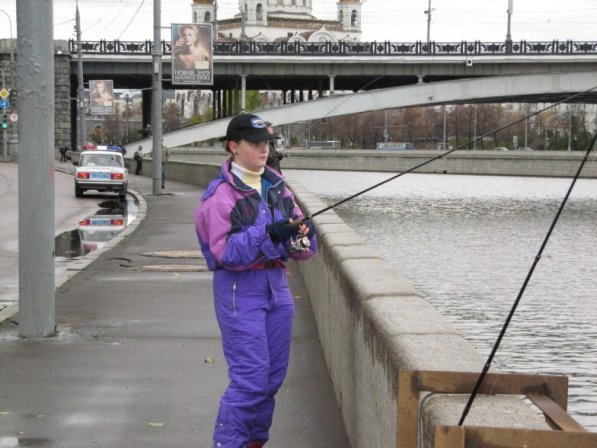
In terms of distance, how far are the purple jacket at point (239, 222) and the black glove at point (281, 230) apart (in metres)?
0.02

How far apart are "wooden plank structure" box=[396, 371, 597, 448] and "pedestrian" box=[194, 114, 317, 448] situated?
129 centimetres

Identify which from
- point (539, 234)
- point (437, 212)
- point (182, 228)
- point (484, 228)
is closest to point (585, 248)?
point (539, 234)

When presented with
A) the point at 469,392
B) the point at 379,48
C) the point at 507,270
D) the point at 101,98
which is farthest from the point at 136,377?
the point at 379,48

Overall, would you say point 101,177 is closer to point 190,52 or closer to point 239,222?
point 190,52

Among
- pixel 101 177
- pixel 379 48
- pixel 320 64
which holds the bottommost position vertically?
pixel 101 177

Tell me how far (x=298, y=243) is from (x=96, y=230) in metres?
16.9

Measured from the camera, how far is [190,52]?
32.3 m

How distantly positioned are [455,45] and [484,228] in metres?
43.2

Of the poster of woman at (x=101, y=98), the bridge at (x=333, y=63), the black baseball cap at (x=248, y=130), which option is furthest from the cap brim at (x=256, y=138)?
the poster of woman at (x=101, y=98)

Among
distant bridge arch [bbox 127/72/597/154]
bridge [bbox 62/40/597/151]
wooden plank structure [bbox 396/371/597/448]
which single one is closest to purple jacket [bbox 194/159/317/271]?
wooden plank structure [bbox 396/371/597/448]

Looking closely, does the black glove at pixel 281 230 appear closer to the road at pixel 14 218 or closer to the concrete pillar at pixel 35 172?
the concrete pillar at pixel 35 172

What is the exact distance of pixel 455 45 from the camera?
7138cm

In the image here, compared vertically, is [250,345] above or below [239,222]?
below

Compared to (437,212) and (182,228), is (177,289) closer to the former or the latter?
(182,228)
